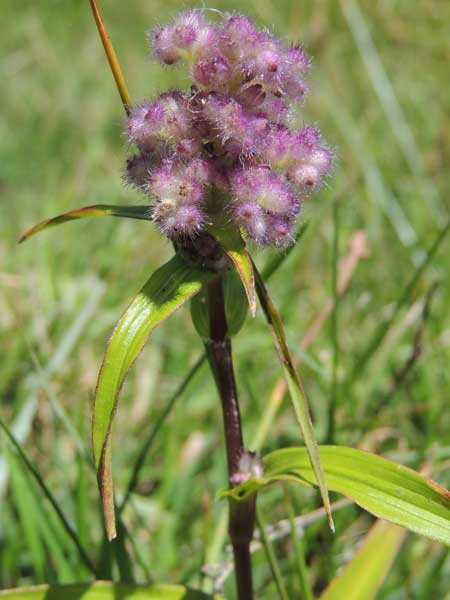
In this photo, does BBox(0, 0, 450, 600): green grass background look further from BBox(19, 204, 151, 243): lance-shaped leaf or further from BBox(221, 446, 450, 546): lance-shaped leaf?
BBox(221, 446, 450, 546): lance-shaped leaf

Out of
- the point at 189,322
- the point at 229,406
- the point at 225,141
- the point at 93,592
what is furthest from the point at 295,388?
the point at 189,322

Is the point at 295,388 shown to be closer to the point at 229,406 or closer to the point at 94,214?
the point at 229,406

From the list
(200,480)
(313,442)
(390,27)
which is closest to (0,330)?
(200,480)

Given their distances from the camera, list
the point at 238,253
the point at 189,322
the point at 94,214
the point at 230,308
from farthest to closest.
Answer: the point at 189,322 → the point at 230,308 → the point at 94,214 → the point at 238,253

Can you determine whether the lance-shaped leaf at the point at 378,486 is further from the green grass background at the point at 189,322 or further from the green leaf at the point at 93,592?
the green grass background at the point at 189,322

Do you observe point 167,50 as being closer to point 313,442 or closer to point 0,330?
point 313,442

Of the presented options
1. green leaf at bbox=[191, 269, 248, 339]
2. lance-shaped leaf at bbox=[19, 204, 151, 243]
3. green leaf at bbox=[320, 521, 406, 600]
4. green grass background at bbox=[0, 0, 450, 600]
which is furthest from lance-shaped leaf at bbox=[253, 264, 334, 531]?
green grass background at bbox=[0, 0, 450, 600]
